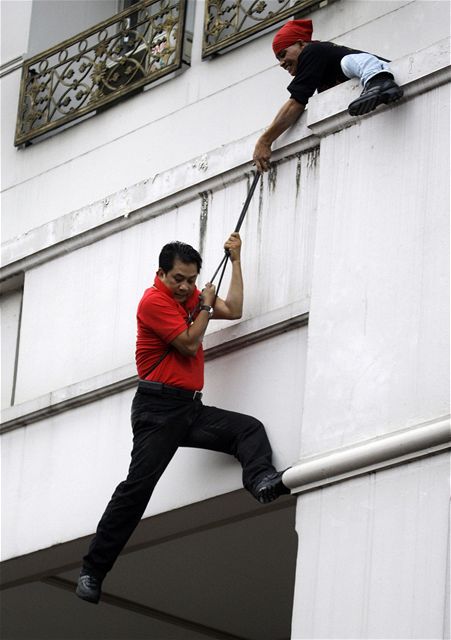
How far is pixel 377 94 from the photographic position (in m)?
9.32

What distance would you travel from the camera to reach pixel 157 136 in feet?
37.9

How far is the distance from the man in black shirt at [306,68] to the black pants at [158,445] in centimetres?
160

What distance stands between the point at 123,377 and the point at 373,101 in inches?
98.8

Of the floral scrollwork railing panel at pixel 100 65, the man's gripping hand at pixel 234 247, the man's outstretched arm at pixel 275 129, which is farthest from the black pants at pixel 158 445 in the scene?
the floral scrollwork railing panel at pixel 100 65

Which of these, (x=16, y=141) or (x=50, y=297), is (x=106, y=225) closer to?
(x=50, y=297)

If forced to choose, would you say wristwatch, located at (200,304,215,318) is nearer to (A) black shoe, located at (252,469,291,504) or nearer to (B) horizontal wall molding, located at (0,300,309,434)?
(B) horizontal wall molding, located at (0,300,309,434)

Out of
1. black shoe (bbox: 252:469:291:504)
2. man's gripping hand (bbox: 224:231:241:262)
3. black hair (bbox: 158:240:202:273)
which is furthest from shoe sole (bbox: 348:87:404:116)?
black shoe (bbox: 252:469:291:504)

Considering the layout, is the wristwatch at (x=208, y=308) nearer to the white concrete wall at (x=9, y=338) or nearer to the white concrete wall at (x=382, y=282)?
the white concrete wall at (x=382, y=282)

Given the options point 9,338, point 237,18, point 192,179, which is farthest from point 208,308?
point 9,338

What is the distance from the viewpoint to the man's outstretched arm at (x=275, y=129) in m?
10.0

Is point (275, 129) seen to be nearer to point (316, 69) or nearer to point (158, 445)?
point (316, 69)

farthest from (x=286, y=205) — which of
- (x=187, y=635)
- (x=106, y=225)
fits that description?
(x=187, y=635)

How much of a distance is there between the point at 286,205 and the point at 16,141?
9.95 ft

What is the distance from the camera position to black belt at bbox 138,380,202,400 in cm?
975
